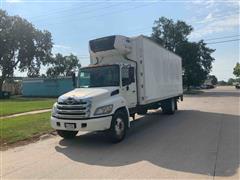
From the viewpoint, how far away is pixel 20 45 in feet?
188

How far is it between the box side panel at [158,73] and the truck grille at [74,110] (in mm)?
3358

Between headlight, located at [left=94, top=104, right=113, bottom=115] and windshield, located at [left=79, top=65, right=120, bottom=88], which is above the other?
windshield, located at [left=79, top=65, right=120, bottom=88]

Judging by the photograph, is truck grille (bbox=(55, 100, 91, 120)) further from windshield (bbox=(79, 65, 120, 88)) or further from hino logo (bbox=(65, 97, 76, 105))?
windshield (bbox=(79, 65, 120, 88))

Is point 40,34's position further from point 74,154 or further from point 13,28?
point 74,154

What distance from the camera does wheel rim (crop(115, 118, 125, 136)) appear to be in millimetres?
9795

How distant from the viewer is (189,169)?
673 cm

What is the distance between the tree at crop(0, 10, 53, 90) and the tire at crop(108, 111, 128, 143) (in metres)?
50.2

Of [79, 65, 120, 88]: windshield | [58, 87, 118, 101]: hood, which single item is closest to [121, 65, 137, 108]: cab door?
[79, 65, 120, 88]: windshield

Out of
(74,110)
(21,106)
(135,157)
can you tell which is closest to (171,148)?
(135,157)

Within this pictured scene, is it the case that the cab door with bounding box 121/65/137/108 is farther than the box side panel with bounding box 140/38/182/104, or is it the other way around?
the box side panel with bounding box 140/38/182/104

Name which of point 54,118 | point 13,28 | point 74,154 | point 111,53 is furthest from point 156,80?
point 13,28

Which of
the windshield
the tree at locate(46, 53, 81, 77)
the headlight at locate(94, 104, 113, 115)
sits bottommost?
the headlight at locate(94, 104, 113, 115)

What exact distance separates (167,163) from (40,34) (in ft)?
188

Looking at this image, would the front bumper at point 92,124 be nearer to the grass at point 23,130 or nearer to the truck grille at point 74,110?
the truck grille at point 74,110
